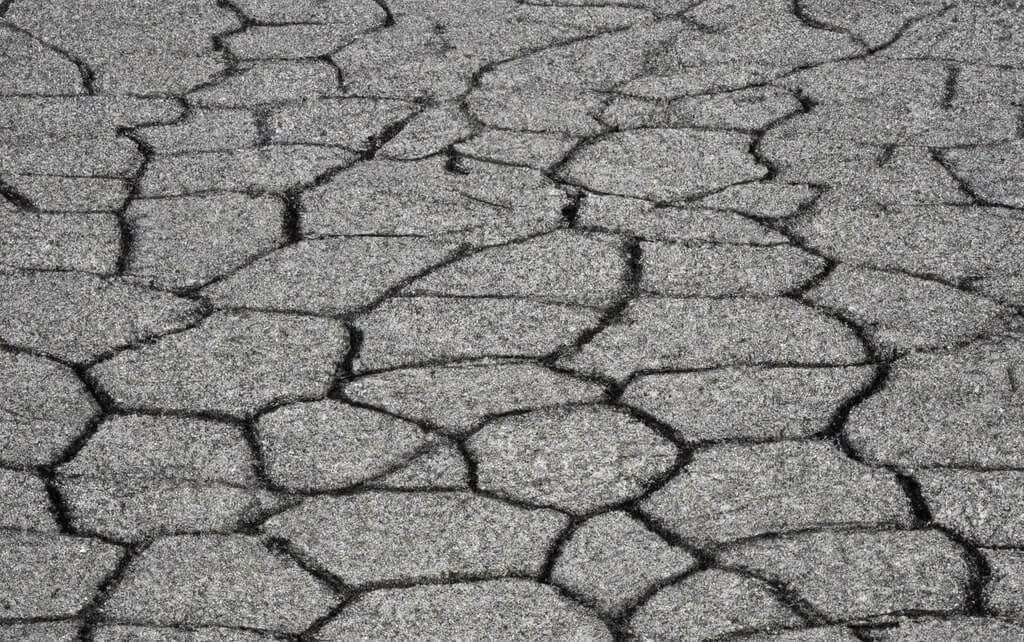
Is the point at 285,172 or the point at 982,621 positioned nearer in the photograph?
the point at 982,621

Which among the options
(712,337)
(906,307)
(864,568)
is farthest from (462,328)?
(864,568)

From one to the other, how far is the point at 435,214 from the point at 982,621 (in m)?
1.53

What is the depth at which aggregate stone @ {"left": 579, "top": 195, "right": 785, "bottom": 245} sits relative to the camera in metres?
3.15

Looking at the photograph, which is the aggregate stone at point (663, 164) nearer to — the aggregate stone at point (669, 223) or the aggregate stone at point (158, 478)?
the aggregate stone at point (669, 223)

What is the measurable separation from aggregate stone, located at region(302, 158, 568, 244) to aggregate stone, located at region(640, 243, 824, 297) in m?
0.27

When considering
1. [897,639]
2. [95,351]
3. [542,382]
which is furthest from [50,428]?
[897,639]

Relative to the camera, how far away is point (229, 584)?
221 cm

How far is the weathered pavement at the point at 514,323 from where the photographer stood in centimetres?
222

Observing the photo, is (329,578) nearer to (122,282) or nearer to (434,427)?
(434,427)

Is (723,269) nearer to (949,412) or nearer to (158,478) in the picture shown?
(949,412)

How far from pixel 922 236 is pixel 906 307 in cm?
31

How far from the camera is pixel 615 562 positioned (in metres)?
2.24

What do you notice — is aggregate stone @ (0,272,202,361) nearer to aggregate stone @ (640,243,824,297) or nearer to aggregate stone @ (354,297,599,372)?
aggregate stone @ (354,297,599,372)

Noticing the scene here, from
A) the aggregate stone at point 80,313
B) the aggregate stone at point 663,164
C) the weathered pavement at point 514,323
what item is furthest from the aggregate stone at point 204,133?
the aggregate stone at point 663,164
